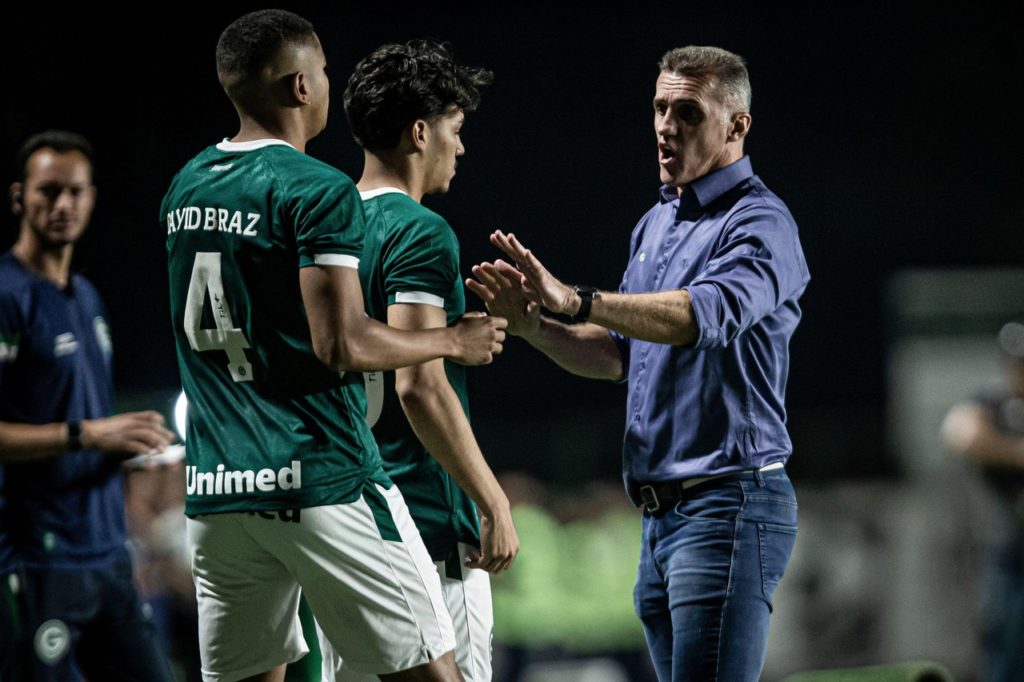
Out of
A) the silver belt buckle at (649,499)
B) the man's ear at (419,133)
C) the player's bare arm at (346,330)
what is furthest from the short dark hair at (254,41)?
the silver belt buckle at (649,499)

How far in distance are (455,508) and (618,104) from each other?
8.77 meters

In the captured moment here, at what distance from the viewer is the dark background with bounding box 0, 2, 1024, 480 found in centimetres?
1017

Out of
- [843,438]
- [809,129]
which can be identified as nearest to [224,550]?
[843,438]

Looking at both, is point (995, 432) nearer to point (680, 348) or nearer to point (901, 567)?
point (901, 567)

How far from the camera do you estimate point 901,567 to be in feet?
29.8

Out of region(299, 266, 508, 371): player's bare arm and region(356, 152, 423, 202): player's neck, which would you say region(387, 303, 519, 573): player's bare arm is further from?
region(356, 152, 423, 202): player's neck

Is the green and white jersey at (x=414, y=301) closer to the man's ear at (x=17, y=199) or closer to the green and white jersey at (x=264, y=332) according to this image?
the green and white jersey at (x=264, y=332)

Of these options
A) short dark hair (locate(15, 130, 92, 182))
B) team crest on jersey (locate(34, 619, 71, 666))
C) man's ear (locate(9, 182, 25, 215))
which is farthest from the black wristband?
short dark hair (locate(15, 130, 92, 182))

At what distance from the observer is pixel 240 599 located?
3.02 m

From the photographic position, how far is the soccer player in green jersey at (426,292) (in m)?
3.25

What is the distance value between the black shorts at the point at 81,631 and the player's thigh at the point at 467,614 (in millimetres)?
1408

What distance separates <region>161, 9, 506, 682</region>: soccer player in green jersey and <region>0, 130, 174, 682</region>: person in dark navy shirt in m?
1.35

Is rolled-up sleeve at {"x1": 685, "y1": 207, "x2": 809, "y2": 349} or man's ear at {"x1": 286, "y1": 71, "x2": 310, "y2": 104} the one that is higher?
man's ear at {"x1": 286, "y1": 71, "x2": 310, "y2": 104}

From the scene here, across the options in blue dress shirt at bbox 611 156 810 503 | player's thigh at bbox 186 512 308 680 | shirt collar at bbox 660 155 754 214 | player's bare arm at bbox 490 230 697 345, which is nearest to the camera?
player's thigh at bbox 186 512 308 680
